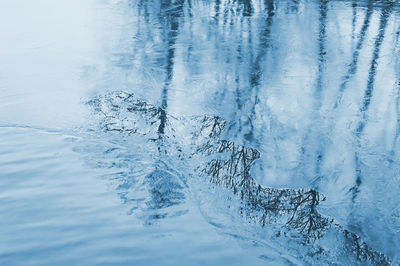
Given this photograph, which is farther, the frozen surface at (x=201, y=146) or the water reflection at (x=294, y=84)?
the water reflection at (x=294, y=84)

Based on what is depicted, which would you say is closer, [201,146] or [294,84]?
[201,146]

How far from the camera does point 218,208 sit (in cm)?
491

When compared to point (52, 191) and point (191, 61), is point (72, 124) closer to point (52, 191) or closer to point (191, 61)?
point (52, 191)

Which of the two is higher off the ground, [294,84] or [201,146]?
[294,84]

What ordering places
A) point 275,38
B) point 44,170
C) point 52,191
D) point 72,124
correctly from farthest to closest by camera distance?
1. point 275,38
2. point 72,124
3. point 44,170
4. point 52,191

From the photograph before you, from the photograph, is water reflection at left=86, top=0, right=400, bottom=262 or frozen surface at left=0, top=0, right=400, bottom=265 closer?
frozen surface at left=0, top=0, right=400, bottom=265

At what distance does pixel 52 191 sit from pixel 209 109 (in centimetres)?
294

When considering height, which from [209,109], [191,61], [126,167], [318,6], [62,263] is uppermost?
[318,6]

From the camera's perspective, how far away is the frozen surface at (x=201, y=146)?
4.41 m

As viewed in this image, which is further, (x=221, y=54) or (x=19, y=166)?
(x=221, y=54)

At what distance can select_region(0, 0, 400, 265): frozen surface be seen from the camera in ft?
14.5

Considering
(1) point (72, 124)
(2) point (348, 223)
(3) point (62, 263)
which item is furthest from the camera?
(1) point (72, 124)

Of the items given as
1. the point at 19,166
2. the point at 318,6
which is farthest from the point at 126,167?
the point at 318,6

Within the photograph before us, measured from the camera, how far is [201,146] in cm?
611
